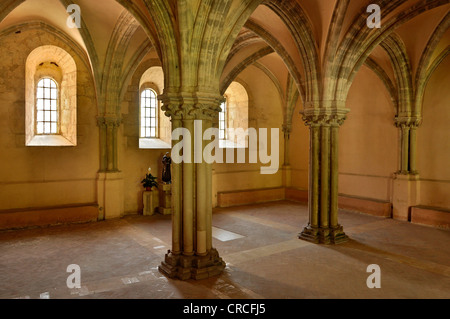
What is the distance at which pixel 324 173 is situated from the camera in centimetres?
834

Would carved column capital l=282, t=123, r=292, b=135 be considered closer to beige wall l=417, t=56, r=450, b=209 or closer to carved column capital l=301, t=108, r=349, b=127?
beige wall l=417, t=56, r=450, b=209

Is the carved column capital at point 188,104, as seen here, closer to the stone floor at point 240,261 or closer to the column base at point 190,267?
the column base at point 190,267

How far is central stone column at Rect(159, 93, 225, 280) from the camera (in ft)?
19.3

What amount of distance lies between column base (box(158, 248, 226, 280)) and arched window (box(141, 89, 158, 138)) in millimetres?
→ 7247

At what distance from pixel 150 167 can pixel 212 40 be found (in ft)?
22.4

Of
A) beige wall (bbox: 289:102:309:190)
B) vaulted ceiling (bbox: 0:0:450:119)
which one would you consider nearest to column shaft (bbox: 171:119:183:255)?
vaulted ceiling (bbox: 0:0:450:119)

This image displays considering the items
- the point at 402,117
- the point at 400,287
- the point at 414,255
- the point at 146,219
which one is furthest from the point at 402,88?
the point at 146,219

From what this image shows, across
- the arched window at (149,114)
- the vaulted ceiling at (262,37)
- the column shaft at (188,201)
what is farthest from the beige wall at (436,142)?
the arched window at (149,114)

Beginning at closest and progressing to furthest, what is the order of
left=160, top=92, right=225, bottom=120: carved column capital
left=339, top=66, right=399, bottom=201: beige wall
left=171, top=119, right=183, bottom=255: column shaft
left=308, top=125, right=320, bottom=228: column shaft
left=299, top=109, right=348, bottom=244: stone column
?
left=160, top=92, right=225, bottom=120: carved column capital
left=171, top=119, right=183, bottom=255: column shaft
left=299, top=109, right=348, bottom=244: stone column
left=308, top=125, right=320, bottom=228: column shaft
left=339, top=66, right=399, bottom=201: beige wall

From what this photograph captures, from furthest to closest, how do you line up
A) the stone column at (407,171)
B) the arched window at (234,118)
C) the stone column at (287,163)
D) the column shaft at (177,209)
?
the stone column at (287,163), the arched window at (234,118), the stone column at (407,171), the column shaft at (177,209)

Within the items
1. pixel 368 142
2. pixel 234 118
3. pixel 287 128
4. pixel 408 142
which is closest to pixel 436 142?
pixel 408 142

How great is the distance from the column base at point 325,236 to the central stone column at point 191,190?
3.09 meters

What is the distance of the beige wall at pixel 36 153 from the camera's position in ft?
30.8

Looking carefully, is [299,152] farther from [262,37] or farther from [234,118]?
[262,37]
